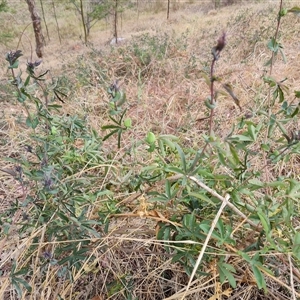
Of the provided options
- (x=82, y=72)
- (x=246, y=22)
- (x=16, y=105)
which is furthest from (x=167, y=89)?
(x=246, y=22)

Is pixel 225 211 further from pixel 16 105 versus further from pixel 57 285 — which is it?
pixel 16 105

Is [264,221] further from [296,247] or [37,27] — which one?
[37,27]

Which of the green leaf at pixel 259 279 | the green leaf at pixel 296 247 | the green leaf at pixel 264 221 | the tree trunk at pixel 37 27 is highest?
the green leaf at pixel 264 221

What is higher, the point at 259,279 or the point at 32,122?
the point at 32,122

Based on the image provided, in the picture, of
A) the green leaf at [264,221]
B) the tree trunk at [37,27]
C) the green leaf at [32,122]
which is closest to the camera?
the green leaf at [264,221]

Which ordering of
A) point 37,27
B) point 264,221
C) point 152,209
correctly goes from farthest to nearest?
point 37,27 → point 152,209 → point 264,221

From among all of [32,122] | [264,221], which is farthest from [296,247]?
[32,122]

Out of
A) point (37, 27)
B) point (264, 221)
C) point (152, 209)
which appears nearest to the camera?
point (264, 221)

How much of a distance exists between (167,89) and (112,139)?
0.96 m

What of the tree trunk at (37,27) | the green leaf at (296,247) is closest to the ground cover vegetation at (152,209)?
the green leaf at (296,247)

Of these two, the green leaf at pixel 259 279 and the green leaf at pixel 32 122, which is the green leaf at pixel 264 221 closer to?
the green leaf at pixel 259 279

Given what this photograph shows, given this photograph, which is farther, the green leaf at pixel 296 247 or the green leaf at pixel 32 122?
the green leaf at pixel 32 122

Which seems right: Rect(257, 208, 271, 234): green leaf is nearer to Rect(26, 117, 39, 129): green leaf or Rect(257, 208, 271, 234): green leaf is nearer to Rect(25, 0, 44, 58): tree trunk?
Rect(26, 117, 39, 129): green leaf

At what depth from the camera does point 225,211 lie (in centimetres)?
87
